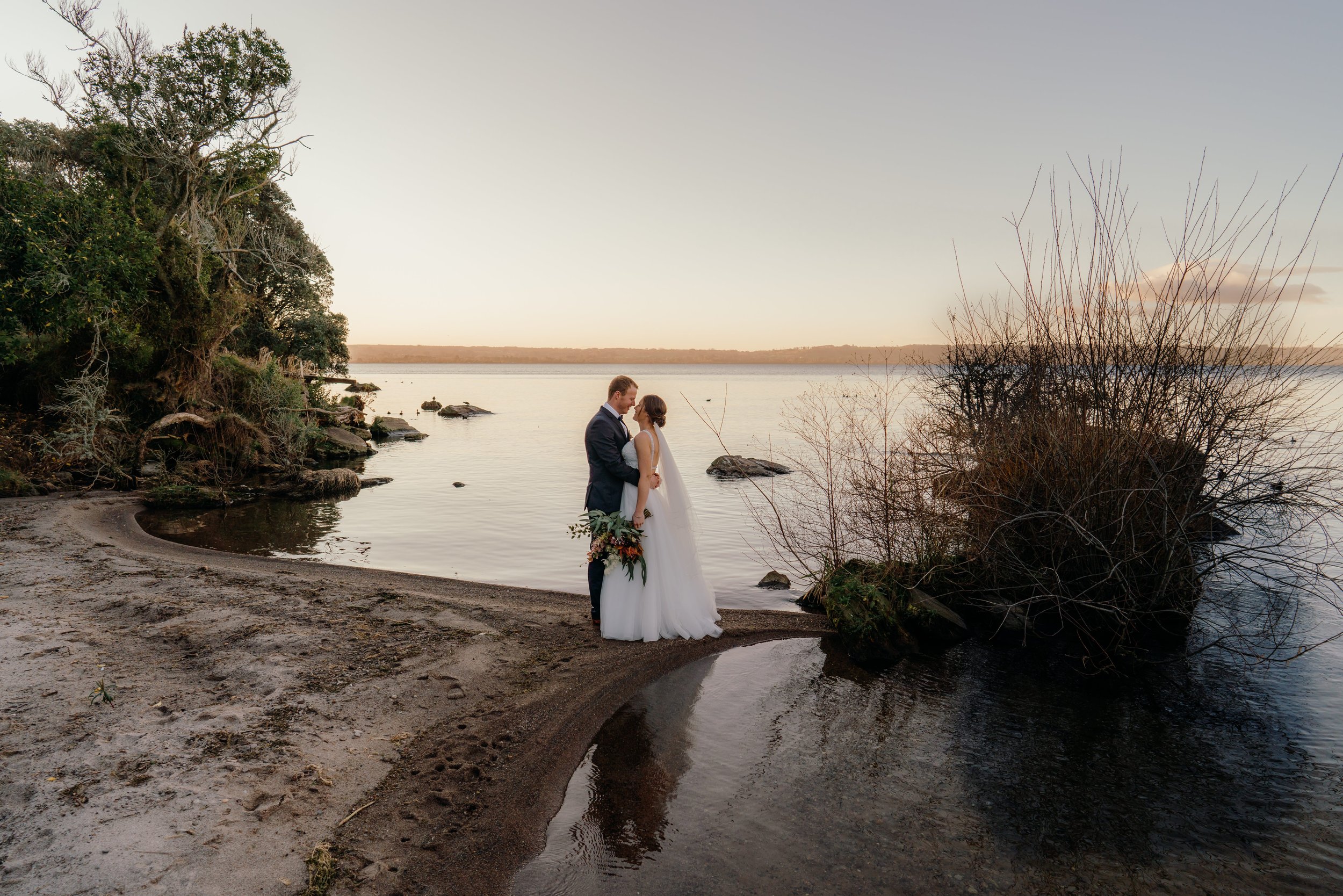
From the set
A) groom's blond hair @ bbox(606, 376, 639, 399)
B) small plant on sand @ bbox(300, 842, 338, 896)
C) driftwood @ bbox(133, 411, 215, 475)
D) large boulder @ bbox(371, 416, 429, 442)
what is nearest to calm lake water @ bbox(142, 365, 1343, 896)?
small plant on sand @ bbox(300, 842, 338, 896)

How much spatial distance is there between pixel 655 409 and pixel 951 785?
15.5 ft

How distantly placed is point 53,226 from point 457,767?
1914cm

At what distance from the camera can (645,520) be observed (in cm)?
840

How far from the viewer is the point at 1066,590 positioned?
8.83 m

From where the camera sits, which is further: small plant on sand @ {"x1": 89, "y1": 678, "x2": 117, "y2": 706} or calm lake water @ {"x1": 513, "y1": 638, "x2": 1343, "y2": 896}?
small plant on sand @ {"x1": 89, "y1": 678, "x2": 117, "y2": 706}

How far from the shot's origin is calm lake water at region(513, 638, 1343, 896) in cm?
480

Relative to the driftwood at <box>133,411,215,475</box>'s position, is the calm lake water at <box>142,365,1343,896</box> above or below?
below

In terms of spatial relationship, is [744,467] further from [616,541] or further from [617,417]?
[616,541]

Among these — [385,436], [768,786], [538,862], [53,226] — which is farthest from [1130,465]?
[385,436]

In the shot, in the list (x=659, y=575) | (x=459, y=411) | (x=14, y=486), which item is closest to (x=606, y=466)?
(x=659, y=575)

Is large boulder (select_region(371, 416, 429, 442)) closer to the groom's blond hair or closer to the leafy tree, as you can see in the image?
the leafy tree

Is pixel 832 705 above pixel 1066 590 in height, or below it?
below

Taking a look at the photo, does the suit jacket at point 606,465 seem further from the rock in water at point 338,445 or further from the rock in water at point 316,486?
the rock in water at point 338,445

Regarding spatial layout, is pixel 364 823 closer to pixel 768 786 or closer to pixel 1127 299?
pixel 768 786
